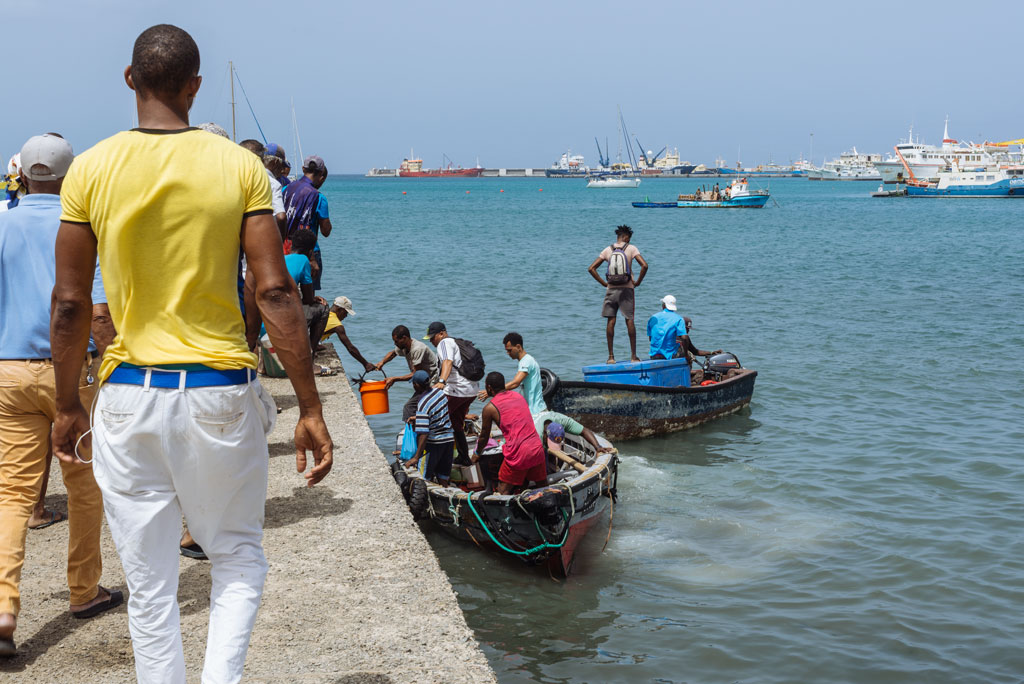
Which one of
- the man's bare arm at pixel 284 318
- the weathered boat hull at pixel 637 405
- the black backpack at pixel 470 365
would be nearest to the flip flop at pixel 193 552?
the man's bare arm at pixel 284 318

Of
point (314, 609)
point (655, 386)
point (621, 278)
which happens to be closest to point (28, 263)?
point (314, 609)

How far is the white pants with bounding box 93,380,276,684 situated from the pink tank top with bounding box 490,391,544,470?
5.62 meters

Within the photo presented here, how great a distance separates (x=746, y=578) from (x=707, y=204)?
3464 inches

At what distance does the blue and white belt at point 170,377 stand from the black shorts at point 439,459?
21.4 ft

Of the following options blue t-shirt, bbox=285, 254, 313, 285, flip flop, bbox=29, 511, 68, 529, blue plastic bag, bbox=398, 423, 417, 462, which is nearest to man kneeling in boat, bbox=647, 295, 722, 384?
blue plastic bag, bbox=398, 423, 417, 462

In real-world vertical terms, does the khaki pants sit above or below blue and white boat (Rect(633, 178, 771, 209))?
below

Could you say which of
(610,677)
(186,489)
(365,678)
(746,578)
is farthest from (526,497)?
(186,489)

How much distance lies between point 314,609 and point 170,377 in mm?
2407

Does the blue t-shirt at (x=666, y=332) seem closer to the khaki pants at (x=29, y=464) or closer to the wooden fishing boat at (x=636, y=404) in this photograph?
the wooden fishing boat at (x=636, y=404)

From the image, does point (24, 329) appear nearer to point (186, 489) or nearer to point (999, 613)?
point (186, 489)

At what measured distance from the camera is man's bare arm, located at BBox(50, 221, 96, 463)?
304 centimetres

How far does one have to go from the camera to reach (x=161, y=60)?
2.98m

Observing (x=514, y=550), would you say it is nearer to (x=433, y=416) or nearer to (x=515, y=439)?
(x=515, y=439)

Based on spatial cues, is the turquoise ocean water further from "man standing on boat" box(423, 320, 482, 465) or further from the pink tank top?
the pink tank top
